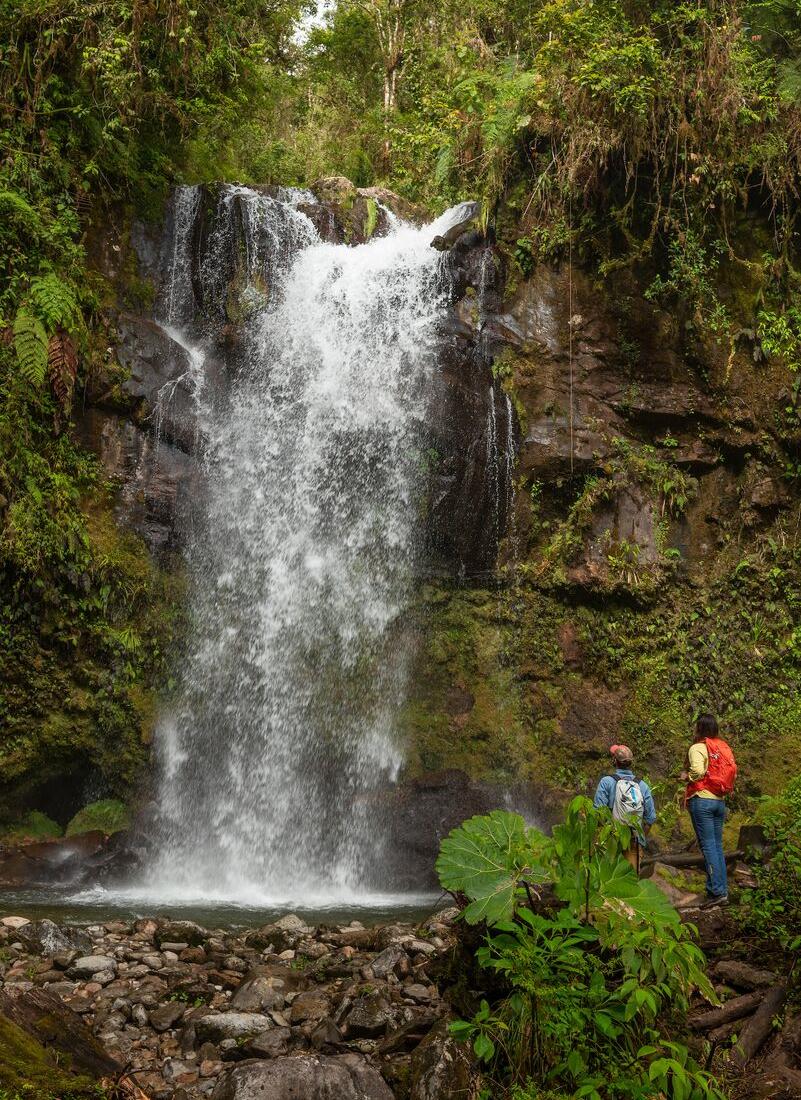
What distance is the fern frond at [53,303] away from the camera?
8922 mm

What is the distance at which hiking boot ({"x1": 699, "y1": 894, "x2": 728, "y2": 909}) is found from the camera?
505 centimetres

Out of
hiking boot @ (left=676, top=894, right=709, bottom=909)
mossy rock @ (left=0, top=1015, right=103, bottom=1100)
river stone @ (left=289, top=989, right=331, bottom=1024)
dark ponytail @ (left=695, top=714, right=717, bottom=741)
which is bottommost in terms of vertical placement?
river stone @ (left=289, top=989, right=331, bottom=1024)

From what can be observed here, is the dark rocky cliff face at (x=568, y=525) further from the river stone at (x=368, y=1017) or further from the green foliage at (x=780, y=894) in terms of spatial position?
the river stone at (x=368, y=1017)

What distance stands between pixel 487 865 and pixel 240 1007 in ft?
6.90

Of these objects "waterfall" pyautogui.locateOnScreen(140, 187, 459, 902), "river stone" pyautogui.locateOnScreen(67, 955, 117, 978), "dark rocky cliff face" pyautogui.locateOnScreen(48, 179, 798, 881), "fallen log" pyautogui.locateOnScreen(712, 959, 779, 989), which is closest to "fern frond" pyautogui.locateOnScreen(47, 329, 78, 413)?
"dark rocky cliff face" pyautogui.locateOnScreen(48, 179, 798, 881)

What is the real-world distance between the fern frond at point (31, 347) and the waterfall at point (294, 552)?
7.74ft

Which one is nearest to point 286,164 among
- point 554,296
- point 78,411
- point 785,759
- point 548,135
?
point 548,135

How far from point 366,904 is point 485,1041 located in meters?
5.43

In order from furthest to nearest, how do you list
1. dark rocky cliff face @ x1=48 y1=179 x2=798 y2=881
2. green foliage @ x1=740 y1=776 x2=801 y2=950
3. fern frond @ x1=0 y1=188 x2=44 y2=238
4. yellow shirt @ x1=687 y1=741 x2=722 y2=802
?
dark rocky cliff face @ x1=48 y1=179 x2=798 y2=881
fern frond @ x1=0 y1=188 x2=44 y2=238
yellow shirt @ x1=687 y1=741 x2=722 y2=802
green foliage @ x1=740 y1=776 x2=801 y2=950

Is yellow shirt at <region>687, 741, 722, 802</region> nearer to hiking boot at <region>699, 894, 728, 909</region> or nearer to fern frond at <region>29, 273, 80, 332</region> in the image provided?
hiking boot at <region>699, 894, 728, 909</region>

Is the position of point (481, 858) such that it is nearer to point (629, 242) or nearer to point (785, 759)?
point (785, 759)

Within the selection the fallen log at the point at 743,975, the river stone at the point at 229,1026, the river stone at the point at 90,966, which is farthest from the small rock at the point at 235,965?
the fallen log at the point at 743,975

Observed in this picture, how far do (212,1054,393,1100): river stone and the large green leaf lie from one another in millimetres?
820

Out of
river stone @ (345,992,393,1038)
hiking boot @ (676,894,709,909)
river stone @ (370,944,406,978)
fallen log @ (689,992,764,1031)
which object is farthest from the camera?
hiking boot @ (676,894,709,909)
